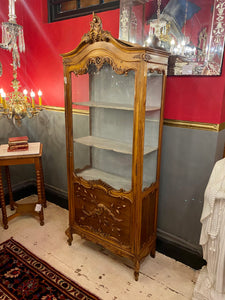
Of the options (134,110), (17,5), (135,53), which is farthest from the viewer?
(17,5)

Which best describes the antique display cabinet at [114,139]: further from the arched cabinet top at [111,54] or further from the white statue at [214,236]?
the white statue at [214,236]

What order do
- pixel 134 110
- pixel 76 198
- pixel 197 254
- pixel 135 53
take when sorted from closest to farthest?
pixel 135 53, pixel 134 110, pixel 197 254, pixel 76 198

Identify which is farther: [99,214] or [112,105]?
[99,214]

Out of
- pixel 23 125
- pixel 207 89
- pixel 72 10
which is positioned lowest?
pixel 23 125

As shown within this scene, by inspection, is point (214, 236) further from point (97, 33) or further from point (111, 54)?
point (97, 33)

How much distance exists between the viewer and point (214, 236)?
1.67 meters

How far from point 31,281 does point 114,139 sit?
142cm

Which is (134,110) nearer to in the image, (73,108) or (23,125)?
(73,108)

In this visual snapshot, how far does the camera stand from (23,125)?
10.9ft

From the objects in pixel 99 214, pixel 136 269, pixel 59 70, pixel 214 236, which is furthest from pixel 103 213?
pixel 59 70

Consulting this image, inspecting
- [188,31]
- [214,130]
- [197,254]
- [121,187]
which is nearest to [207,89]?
[214,130]

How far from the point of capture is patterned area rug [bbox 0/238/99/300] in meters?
1.93

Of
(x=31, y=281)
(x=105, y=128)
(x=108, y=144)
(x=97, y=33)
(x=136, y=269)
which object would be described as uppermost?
(x=97, y=33)

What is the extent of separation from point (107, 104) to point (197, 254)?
5.17 ft
